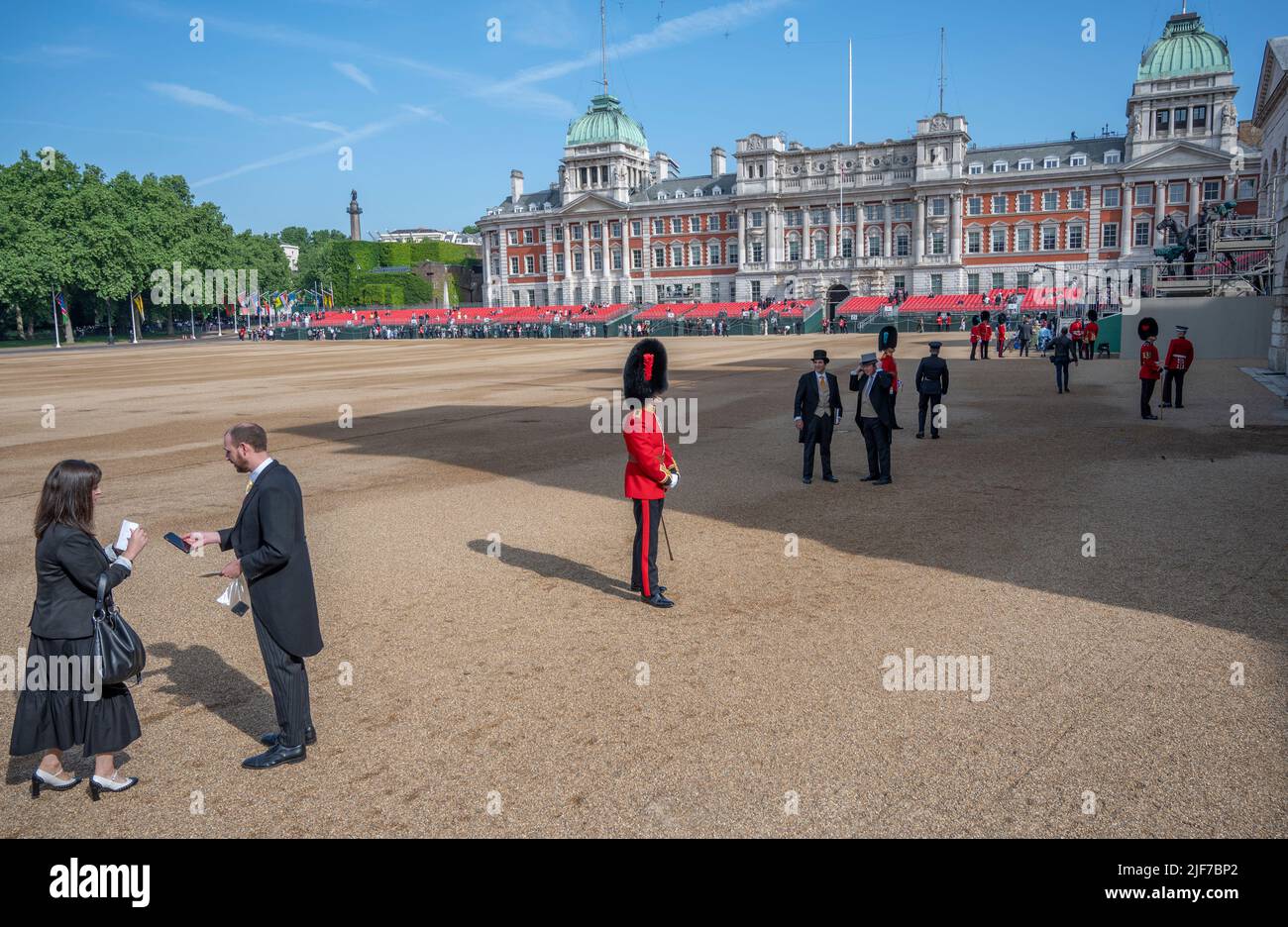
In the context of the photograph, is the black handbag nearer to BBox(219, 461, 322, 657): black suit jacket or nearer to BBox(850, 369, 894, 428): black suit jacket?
BBox(219, 461, 322, 657): black suit jacket

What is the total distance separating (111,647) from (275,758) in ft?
3.61

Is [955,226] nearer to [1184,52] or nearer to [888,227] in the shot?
[888,227]

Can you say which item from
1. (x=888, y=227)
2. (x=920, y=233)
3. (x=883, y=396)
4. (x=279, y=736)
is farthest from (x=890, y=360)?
(x=888, y=227)

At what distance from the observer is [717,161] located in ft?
343

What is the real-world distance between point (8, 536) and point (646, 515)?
8.26 metres

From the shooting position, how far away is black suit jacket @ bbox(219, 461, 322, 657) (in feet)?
16.6

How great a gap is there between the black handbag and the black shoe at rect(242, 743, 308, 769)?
0.85 metres

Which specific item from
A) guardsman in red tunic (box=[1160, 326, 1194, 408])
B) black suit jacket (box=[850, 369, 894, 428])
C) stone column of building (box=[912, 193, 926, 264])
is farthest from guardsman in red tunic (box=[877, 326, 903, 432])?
stone column of building (box=[912, 193, 926, 264])

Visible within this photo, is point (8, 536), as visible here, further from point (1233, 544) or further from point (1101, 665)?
point (1233, 544)

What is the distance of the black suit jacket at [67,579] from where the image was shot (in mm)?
4863

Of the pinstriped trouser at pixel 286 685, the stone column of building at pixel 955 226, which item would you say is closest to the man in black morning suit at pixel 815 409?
the pinstriped trouser at pixel 286 685

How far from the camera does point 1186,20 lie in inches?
3088
